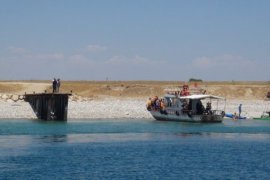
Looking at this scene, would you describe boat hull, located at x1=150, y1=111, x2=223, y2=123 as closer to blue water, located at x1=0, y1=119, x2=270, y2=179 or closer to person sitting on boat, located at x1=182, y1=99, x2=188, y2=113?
person sitting on boat, located at x1=182, y1=99, x2=188, y2=113

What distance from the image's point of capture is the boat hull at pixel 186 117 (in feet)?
212

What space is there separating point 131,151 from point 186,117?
79.8 ft

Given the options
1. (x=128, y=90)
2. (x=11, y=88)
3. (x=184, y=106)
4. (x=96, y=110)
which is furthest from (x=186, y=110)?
(x=11, y=88)

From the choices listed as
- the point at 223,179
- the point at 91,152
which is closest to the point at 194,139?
the point at 91,152

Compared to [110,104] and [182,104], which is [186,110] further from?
[110,104]

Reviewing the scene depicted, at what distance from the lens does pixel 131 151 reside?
137 ft

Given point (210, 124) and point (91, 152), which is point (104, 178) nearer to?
point (91, 152)

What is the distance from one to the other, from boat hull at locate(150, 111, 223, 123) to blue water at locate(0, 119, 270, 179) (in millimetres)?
2045

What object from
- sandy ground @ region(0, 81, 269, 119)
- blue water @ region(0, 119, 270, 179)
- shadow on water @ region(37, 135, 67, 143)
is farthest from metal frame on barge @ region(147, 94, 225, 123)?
shadow on water @ region(37, 135, 67, 143)

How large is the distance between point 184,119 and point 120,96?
1699 inches

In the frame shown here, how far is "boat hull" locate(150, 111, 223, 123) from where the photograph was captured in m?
64.6

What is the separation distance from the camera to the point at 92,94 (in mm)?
107938

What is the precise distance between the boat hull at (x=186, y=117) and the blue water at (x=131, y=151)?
6.71 feet

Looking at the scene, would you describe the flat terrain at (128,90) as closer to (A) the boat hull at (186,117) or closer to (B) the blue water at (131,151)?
(A) the boat hull at (186,117)
